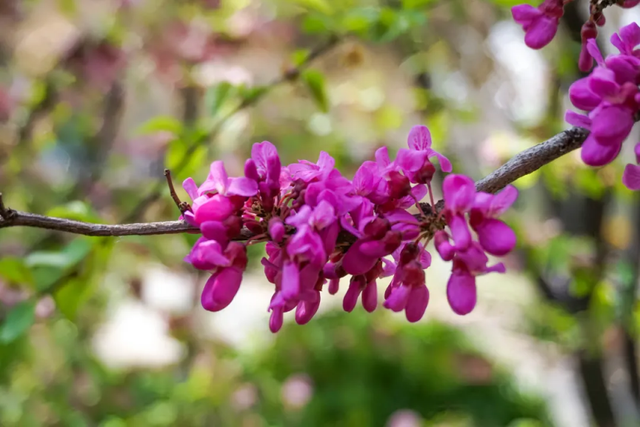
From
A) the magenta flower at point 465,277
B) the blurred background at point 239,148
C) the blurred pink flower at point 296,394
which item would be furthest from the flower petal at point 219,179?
the blurred pink flower at point 296,394

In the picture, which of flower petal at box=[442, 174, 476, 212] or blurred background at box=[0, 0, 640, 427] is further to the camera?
blurred background at box=[0, 0, 640, 427]

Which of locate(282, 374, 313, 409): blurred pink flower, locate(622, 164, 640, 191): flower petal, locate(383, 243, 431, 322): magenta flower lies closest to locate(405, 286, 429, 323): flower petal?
locate(383, 243, 431, 322): magenta flower

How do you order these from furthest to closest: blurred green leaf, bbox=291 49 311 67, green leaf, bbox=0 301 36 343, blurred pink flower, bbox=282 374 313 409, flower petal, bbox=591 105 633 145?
blurred pink flower, bbox=282 374 313 409 → blurred green leaf, bbox=291 49 311 67 → green leaf, bbox=0 301 36 343 → flower petal, bbox=591 105 633 145

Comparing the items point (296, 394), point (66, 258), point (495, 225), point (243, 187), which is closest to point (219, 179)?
point (243, 187)

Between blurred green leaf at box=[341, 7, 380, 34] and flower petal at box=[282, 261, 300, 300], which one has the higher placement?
flower petal at box=[282, 261, 300, 300]

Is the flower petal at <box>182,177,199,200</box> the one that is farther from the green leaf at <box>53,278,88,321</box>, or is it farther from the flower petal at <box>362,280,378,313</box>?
the green leaf at <box>53,278,88,321</box>

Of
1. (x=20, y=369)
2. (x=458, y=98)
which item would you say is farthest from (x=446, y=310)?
(x=20, y=369)
